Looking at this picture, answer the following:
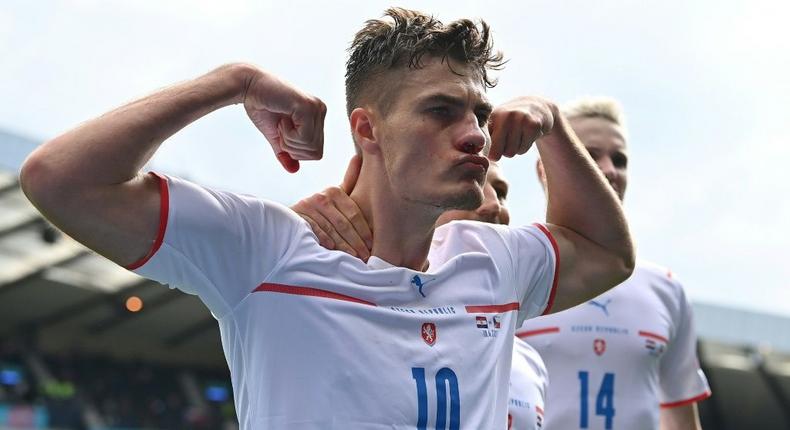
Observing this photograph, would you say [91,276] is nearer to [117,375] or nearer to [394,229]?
[117,375]

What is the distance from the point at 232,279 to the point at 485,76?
2.91 ft

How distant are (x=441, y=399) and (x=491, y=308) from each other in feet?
1.16

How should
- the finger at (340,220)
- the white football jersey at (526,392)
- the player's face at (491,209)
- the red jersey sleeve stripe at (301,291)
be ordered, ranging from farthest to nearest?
the player's face at (491,209)
the white football jersey at (526,392)
the finger at (340,220)
the red jersey sleeve stripe at (301,291)

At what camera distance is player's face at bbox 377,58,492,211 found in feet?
8.19

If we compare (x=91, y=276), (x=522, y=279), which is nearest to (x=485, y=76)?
(x=522, y=279)

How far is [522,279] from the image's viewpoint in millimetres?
2799

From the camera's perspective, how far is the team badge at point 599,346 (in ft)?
13.9

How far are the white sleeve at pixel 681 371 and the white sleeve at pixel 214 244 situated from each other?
2511 millimetres

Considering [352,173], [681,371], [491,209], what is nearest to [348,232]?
[352,173]

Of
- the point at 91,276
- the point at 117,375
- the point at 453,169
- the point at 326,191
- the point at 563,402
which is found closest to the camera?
the point at 453,169

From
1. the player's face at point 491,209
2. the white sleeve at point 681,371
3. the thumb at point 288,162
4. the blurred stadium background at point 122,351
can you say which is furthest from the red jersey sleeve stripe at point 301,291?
the blurred stadium background at point 122,351

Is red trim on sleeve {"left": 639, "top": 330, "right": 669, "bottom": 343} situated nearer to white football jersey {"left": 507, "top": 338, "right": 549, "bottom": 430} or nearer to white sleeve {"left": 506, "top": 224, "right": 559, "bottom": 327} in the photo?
white football jersey {"left": 507, "top": 338, "right": 549, "bottom": 430}

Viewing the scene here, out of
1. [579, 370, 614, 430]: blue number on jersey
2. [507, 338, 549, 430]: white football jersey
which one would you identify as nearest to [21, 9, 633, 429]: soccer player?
[507, 338, 549, 430]: white football jersey

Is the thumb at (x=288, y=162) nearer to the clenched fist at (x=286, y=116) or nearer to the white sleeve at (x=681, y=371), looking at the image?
the clenched fist at (x=286, y=116)
